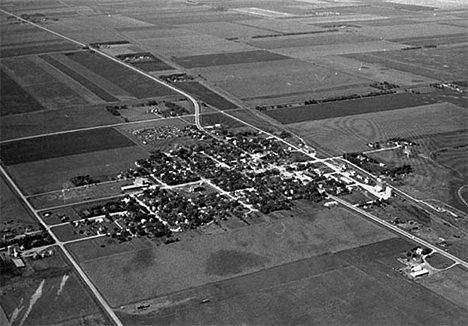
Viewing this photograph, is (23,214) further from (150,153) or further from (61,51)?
(61,51)

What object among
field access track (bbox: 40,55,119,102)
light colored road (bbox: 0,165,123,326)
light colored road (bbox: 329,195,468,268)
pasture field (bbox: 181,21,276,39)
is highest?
pasture field (bbox: 181,21,276,39)

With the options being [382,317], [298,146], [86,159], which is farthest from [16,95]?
[382,317]

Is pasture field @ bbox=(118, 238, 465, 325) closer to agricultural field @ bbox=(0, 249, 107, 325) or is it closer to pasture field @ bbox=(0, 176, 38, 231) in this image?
agricultural field @ bbox=(0, 249, 107, 325)

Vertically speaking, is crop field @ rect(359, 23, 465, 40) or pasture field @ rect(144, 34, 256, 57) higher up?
crop field @ rect(359, 23, 465, 40)

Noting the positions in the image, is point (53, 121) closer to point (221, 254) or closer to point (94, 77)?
point (94, 77)

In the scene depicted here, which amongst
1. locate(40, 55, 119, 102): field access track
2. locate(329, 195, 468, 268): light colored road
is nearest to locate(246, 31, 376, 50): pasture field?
locate(40, 55, 119, 102): field access track

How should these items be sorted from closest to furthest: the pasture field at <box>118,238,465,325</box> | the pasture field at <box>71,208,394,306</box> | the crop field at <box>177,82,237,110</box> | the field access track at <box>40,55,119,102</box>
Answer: the pasture field at <box>118,238,465,325</box> < the pasture field at <box>71,208,394,306</box> < the crop field at <box>177,82,237,110</box> < the field access track at <box>40,55,119,102</box>

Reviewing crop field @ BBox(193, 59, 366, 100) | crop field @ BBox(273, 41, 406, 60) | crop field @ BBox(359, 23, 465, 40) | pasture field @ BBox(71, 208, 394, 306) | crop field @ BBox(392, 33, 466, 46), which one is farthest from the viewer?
crop field @ BBox(359, 23, 465, 40)

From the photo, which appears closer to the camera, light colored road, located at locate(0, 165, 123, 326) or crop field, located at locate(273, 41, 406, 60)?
light colored road, located at locate(0, 165, 123, 326)
